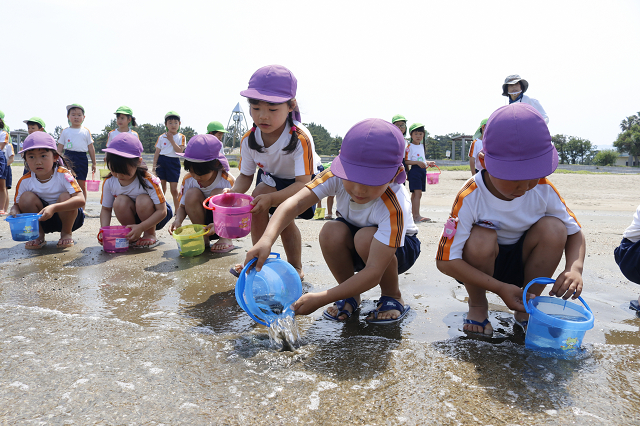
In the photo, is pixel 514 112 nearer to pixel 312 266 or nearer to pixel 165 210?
pixel 312 266

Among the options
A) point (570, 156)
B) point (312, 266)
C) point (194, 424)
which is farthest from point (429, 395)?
point (570, 156)

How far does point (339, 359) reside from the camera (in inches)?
73.0

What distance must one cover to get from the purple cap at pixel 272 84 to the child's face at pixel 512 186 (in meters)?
1.41

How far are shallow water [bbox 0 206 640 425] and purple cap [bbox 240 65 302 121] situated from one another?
1282 millimetres

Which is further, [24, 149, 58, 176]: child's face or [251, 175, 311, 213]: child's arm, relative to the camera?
[24, 149, 58, 176]: child's face

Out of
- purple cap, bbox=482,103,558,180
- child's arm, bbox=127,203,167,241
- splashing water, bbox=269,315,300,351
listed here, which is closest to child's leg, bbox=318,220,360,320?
splashing water, bbox=269,315,300,351

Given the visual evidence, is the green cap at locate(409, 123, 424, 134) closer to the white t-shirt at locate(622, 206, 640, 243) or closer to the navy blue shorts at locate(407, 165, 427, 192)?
the navy blue shorts at locate(407, 165, 427, 192)


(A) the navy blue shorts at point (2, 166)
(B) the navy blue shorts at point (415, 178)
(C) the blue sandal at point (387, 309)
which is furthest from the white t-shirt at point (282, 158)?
(A) the navy blue shorts at point (2, 166)

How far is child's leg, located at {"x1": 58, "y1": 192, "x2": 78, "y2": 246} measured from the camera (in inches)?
166

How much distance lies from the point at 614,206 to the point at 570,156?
2076 inches

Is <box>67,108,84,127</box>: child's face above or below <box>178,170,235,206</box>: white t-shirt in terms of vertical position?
above

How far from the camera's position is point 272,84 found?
2.86 m

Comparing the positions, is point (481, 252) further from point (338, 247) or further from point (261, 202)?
point (261, 202)

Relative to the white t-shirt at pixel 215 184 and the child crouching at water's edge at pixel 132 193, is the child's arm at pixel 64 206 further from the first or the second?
the white t-shirt at pixel 215 184
